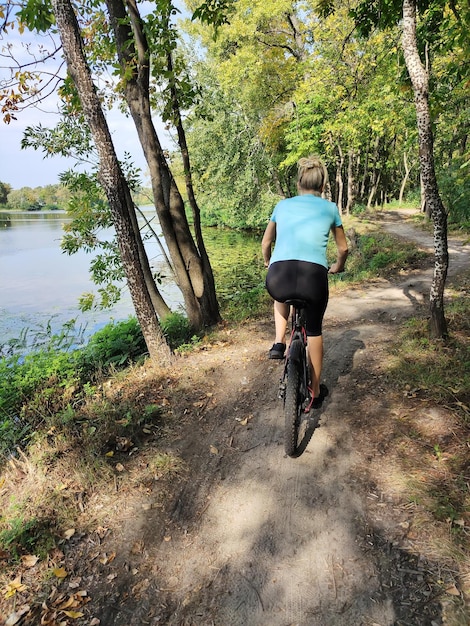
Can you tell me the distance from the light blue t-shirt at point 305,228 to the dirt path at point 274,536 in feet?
5.60

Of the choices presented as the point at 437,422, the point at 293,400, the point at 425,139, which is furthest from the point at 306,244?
the point at 425,139

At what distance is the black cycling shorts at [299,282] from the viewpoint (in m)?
2.93

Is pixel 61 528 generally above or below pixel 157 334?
below

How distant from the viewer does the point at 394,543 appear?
241cm

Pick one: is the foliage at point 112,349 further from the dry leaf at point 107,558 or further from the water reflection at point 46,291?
the dry leaf at point 107,558

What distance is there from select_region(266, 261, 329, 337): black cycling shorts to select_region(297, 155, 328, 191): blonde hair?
68 centimetres

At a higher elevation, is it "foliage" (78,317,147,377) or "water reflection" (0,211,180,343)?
"foliage" (78,317,147,377)

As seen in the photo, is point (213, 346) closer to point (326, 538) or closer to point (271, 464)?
point (271, 464)

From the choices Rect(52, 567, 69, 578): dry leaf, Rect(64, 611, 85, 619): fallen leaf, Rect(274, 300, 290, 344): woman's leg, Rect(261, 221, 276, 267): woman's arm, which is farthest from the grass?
Rect(52, 567, 69, 578): dry leaf

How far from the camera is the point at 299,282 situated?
115 inches

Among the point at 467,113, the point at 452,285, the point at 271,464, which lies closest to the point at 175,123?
the point at 467,113

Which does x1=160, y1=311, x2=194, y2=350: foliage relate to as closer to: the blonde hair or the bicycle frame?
the bicycle frame

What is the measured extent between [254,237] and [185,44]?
531 inches

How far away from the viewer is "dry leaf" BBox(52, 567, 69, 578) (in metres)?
2.51
